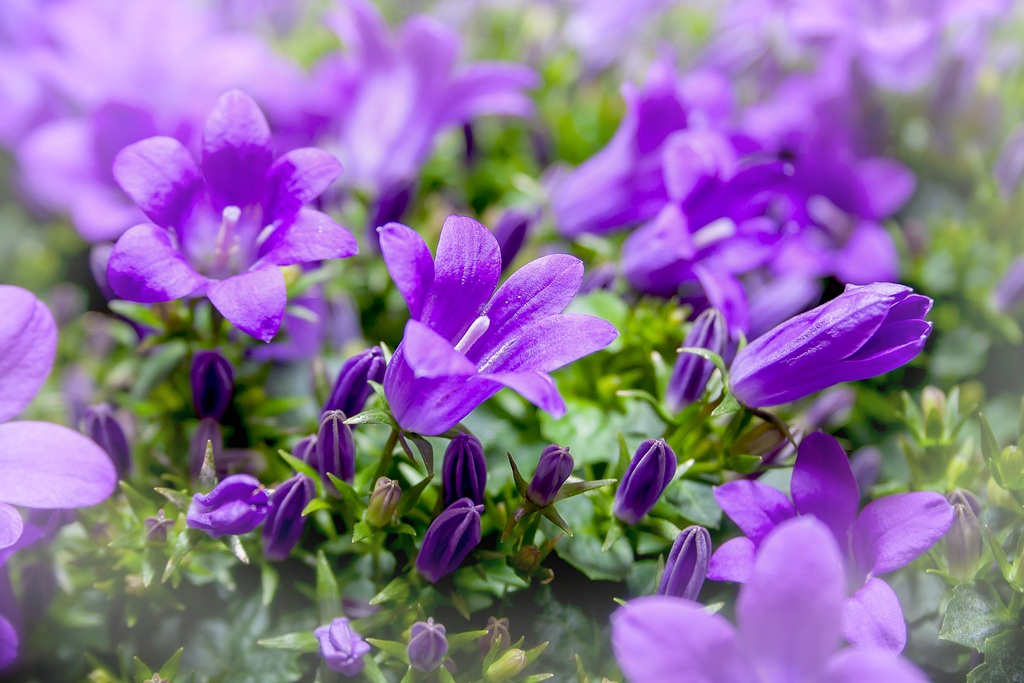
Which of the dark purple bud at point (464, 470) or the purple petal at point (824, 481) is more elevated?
the dark purple bud at point (464, 470)

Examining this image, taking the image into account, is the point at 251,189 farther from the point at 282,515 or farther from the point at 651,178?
the point at 651,178

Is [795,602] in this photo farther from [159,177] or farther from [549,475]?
[159,177]

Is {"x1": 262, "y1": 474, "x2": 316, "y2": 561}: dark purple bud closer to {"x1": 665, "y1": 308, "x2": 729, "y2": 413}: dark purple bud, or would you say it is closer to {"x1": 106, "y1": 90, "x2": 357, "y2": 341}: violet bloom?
{"x1": 106, "y1": 90, "x2": 357, "y2": 341}: violet bloom

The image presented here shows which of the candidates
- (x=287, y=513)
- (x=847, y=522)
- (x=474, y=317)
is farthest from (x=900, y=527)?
(x=287, y=513)

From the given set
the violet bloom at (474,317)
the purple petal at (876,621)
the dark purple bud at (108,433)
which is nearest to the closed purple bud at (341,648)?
the violet bloom at (474,317)

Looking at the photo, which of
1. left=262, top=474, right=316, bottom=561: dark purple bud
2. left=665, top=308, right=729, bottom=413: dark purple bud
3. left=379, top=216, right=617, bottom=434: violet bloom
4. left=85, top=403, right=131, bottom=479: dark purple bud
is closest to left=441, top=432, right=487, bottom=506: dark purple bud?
left=379, top=216, right=617, bottom=434: violet bloom

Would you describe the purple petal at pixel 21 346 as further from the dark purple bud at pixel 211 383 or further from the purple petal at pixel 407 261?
the purple petal at pixel 407 261
